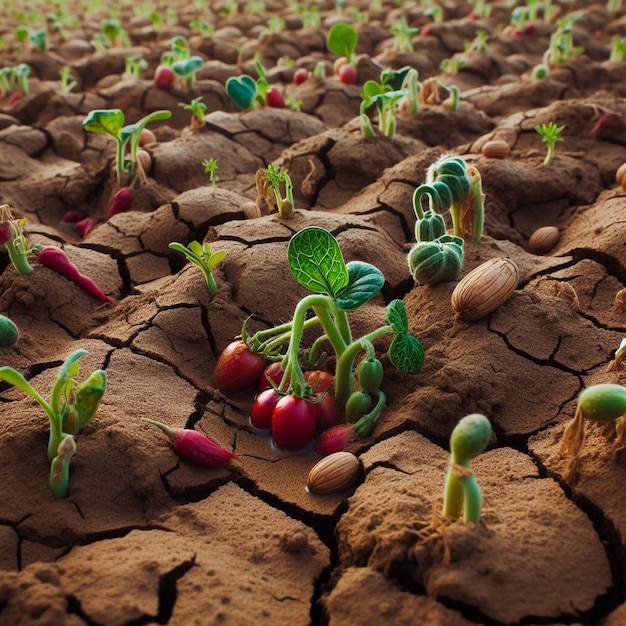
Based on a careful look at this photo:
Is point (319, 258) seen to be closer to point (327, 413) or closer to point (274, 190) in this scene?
point (327, 413)

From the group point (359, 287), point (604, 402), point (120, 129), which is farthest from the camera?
point (120, 129)

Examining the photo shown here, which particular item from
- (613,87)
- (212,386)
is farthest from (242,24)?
(212,386)

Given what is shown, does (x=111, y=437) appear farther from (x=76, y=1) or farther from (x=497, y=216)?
(x=76, y=1)

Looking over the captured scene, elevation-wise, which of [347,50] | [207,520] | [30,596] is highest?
[347,50]

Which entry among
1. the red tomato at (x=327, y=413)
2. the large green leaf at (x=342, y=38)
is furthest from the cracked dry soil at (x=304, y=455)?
the large green leaf at (x=342, y=38)

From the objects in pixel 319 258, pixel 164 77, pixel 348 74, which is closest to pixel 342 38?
pixel 348 74
